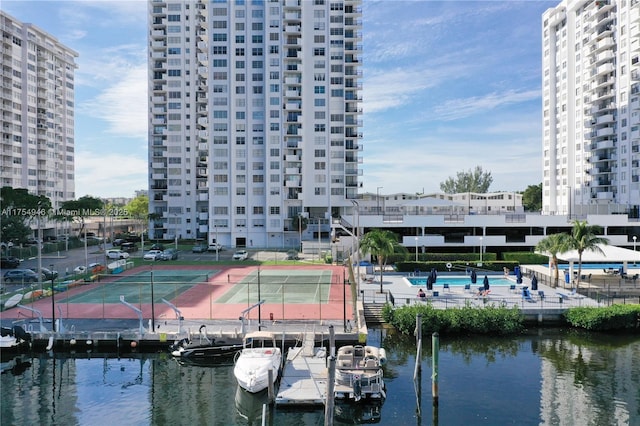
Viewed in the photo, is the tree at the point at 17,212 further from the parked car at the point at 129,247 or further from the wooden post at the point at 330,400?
the wooden post at the point at 330,400

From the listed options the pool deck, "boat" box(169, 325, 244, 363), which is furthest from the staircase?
"boat" box(169, 325, 244, 363)

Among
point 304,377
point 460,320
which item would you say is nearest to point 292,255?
point 460,320

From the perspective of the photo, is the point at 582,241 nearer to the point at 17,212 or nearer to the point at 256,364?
the point at 256,364

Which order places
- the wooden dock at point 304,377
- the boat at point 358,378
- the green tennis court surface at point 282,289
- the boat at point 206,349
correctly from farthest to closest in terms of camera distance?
the green tennis court surface at point 282,289 < the boat at point 206,349 < the boat at point 358,378 < the wooden dock at point 304,377

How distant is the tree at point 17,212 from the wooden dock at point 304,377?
53757 mm

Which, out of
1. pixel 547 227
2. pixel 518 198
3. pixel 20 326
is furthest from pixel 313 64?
pixel 20 326

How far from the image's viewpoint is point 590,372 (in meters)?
26.8

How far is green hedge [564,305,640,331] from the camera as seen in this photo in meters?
33.8

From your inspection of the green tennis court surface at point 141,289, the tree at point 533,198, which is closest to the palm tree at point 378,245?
the green tennis court surface at point 141,289

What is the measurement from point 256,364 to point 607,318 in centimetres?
2397

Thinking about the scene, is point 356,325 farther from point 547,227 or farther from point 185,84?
point 185,84

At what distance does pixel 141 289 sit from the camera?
43281mm

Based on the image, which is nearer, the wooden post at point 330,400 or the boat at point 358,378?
the wooden post at point 330,400

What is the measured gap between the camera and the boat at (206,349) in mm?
28547
